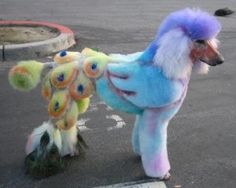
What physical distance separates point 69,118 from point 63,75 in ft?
1.14

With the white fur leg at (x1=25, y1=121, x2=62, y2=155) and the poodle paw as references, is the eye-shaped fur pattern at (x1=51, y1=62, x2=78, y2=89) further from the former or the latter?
the poodle paw

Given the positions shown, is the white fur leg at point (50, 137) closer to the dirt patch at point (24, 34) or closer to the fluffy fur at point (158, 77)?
the fluffy fur at point (158, 77)

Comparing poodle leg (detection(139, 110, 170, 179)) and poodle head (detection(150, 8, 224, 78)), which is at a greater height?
poodle head (detection(150, 8, 224, 78))

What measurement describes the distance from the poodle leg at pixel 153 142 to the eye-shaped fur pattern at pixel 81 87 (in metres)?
0.45

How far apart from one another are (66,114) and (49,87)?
0.24 metres

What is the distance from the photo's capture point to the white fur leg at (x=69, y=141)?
397cm

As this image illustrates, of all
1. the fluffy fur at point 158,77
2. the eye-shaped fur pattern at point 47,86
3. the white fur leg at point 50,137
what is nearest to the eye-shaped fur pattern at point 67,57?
the eye-shaped fur pattern at point 47,86

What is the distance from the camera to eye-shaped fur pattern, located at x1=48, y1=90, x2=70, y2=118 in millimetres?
3709

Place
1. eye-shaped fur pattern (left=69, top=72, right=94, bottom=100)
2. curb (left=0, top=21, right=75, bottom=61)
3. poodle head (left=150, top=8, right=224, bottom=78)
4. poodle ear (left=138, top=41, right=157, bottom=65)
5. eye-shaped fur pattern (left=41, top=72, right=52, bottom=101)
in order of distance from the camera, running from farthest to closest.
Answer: curb (left=0, top=21, right=75, bottom=61), eye-shaped fur pattern (left=41, top=72, right=52, bottom=101), eye-shaped fur pattern (left=69, top=72, right=94, bottom=100), poodle ear (left=138, top=41, right=157, bottom=65), poodle head (left=150, top=8, right=224, bottom=78)

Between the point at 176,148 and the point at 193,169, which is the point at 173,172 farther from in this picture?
the point at 176,148

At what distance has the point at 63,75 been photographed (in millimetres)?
3670

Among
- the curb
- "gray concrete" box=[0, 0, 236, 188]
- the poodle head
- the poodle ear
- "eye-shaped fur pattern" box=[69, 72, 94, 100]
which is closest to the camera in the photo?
the poodle head

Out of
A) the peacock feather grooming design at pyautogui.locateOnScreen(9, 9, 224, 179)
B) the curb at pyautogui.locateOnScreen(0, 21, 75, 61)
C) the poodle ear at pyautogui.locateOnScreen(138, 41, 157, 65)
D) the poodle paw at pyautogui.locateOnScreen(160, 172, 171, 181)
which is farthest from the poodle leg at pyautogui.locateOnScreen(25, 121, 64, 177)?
the curb at pyautogui.locateOnScreen(0, 21, 75, 61)

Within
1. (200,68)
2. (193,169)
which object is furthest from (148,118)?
(193,169)
